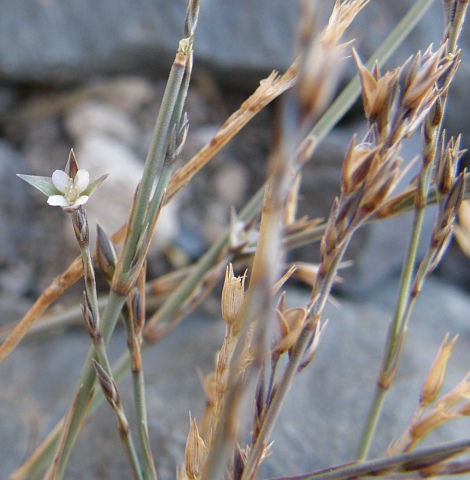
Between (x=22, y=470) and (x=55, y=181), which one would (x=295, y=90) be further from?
(x=22, y=470)

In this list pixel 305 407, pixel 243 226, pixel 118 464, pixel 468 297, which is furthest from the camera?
pixel 468 297

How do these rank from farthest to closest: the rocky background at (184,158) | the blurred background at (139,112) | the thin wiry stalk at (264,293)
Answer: the blurred background at (139,112)
the rocky background at (184,158)
the thin wiry stalk at (264,293)

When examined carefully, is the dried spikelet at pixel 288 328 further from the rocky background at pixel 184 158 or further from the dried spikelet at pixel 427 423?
the rocky background at pixel 184 158

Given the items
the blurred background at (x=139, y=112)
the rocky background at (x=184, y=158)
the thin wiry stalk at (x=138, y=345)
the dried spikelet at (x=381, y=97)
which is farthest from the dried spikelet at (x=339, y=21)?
the blurred background at (x=139, y=112)

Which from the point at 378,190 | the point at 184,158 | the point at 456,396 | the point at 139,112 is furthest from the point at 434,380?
the point at 139,112

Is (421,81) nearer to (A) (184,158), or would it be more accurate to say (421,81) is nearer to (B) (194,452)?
(B) (194,452)

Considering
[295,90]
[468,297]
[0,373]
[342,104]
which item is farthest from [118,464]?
[468,297]
